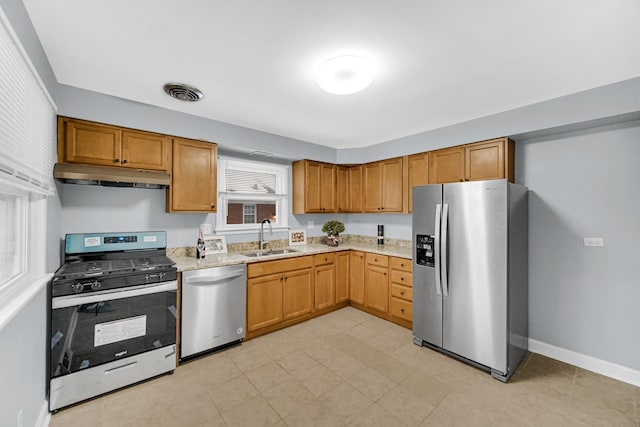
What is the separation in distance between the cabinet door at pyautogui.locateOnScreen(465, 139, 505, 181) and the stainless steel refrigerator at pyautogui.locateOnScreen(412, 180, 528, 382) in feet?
1.11

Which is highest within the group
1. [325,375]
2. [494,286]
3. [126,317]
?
[494,286]

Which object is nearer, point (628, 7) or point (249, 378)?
point (628, 7)

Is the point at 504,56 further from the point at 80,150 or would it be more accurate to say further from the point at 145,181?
the point at 80,150

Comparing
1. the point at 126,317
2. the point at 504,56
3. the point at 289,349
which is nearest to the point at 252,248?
the point at 289,349

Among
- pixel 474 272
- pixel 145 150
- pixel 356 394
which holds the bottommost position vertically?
pixel 356 394

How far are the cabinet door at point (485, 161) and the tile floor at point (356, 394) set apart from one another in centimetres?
195

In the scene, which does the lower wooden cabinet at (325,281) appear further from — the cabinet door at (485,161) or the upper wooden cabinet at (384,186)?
the cabinet door at (485,161)

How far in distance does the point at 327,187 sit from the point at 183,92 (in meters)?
2.48

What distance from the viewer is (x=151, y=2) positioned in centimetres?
143

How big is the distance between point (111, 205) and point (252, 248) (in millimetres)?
1660

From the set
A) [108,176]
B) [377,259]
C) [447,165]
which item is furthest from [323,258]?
[108,176]

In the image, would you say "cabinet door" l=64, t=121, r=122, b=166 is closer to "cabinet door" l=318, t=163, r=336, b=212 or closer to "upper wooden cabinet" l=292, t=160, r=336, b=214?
"upper wooden cabinet" l=292, t=160, r=336, b=214

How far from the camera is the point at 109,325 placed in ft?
7.25

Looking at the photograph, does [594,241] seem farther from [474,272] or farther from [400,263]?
[400,263]
